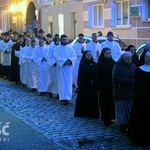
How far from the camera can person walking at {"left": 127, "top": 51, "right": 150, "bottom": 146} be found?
26.6 ft

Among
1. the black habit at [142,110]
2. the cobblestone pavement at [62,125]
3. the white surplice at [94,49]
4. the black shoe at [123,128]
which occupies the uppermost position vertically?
the white surplice at [94,49]

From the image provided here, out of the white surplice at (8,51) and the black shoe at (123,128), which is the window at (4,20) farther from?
the black shoe at (123,128)

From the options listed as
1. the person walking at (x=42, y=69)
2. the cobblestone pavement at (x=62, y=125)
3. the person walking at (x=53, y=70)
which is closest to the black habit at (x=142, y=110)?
the cobblestone pavement at (x=62, y=125)

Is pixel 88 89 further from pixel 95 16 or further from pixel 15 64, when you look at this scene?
pixel 95 16

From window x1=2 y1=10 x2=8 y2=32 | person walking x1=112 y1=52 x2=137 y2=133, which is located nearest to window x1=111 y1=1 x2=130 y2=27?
person walking x1=112 y1=52 x2=137 y2=133

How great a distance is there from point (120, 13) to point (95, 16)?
3131mm

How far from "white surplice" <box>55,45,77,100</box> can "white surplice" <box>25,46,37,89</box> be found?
9.82 ft

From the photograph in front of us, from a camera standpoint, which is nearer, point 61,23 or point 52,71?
point 52,71

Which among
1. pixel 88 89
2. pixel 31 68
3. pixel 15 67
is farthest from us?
pixel 15 67

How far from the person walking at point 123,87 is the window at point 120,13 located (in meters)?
14.6

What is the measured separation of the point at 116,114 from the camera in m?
9.08

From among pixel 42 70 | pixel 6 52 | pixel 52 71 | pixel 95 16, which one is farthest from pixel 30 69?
pixel 95 16

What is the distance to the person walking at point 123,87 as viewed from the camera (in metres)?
8.84

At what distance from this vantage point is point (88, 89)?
10.6m
